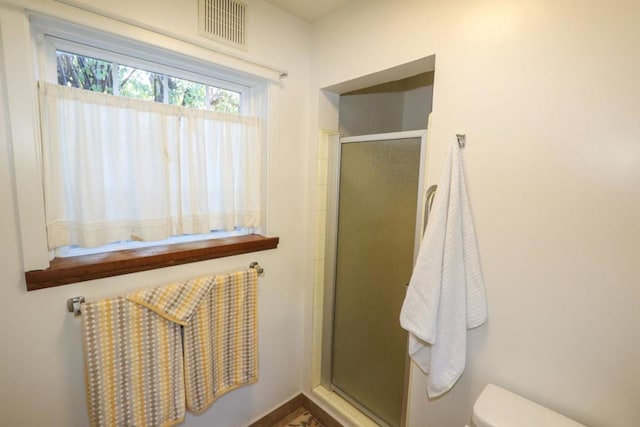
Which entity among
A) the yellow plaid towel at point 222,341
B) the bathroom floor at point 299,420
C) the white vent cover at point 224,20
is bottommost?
the bathroom floor at point 299,420

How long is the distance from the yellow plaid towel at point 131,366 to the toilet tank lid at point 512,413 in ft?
3.90

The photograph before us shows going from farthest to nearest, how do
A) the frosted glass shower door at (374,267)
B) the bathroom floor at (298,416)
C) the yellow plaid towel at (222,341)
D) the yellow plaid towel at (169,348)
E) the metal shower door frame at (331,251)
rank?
1. the bathroom floor at (298,416)
2. the metal shower door frame at (331,251)
3. the frosted glass shower door at (374,267)
4. the yellow plaid towel at (222,341)
5. the yellow plaid towel at (169,348)

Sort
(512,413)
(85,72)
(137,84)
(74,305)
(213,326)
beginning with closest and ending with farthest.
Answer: (512,413) < (74,305) < (85,72) < (137,84) < (213,326)

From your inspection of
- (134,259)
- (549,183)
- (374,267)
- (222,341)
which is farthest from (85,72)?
(549,183)

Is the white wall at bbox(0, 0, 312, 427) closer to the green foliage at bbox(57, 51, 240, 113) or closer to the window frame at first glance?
the window frame

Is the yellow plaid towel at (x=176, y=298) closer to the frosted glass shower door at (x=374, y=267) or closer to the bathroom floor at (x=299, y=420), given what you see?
the frosted glass shower door at (x=374, y=267)

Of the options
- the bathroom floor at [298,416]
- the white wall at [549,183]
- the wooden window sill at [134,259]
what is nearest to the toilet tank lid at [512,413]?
the white wall at [549,183]

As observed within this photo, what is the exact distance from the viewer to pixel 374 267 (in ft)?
5.39

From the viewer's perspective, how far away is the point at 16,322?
3.24ft

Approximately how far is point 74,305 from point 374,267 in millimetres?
1341

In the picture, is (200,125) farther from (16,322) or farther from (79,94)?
(16,322)

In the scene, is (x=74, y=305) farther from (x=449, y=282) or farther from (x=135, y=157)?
(x=449, y=282)

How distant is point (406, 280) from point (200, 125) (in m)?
1.27

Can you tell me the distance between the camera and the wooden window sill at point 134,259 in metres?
1.01
